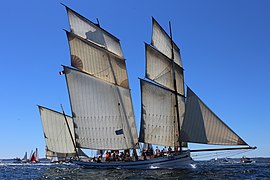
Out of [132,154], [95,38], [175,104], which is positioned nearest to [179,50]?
[175,104]

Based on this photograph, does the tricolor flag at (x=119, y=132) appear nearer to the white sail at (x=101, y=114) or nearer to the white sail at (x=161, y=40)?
the white sail at (x=101, y=114)

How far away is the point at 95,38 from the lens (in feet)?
217

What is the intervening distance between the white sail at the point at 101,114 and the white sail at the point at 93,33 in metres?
6.62

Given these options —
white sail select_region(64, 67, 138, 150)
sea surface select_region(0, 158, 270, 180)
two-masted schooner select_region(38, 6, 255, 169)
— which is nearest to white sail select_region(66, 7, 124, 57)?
two-masted schooner select_region(38, 6, 255, 169)

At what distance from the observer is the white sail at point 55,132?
76.4 metres

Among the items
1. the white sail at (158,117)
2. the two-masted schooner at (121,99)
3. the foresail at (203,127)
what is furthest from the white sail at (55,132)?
the foresail at (203,127)

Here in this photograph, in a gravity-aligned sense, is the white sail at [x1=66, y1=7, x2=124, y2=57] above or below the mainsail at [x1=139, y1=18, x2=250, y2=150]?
above

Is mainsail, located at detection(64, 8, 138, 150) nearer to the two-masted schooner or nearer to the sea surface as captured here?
the two-masted schooner

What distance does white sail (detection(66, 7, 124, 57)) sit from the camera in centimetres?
6594

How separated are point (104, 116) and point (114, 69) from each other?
8176 mm

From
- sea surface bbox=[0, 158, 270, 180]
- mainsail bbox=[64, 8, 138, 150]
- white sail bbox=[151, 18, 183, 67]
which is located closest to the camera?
sea surface bbox=[0, 158, 270, 180]

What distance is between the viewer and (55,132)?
76.8 m

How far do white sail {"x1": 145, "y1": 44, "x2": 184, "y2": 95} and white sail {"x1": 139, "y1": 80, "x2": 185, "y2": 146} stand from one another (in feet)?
4.32

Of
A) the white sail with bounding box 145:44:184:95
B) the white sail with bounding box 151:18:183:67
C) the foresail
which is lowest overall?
the foresail
